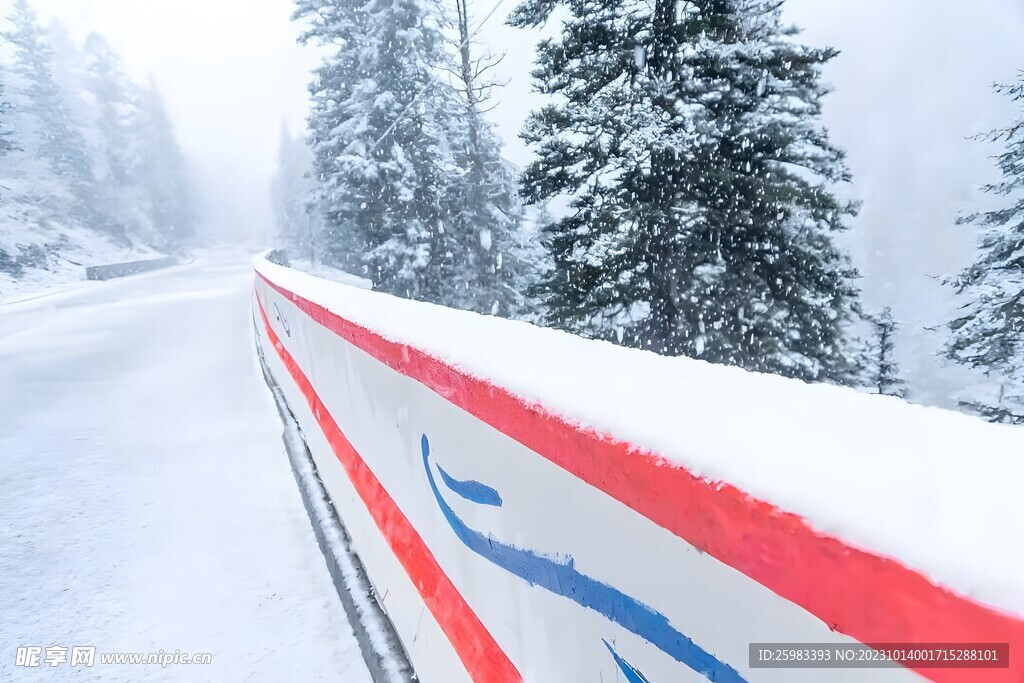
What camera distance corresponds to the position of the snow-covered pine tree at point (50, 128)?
61.5m

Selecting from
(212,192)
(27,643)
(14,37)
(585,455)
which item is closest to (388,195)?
(27,643)

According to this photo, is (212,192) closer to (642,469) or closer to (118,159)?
(118,159)

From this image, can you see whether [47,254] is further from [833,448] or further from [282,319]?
[833,448]

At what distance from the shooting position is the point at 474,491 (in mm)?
1873

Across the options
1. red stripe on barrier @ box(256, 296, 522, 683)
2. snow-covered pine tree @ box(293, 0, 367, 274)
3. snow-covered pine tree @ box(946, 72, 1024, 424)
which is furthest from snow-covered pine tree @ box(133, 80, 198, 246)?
red stripe on barrier @ box(256, 296, 522, 683)

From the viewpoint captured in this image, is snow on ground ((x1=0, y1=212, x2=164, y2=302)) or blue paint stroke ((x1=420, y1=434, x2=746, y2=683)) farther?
snow on ground ((x1=0, y1=212, x2=164, y2=302))

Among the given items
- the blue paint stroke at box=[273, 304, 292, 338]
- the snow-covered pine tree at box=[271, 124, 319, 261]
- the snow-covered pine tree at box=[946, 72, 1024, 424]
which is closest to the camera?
the blue paint stroke at box=[273, 304, 292, 338]

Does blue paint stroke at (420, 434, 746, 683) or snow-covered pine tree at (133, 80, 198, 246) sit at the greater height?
snow-covered pine tree at (133, 80, 198, 246)

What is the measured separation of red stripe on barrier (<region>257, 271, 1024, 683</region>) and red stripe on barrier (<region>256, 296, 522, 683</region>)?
0.85 m

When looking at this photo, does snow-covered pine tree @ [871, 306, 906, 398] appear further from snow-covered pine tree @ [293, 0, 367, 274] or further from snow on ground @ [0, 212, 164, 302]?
snow on ground @ [0, 212, 164, 302]

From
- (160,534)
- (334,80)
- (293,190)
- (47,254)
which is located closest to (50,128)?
(293,190)

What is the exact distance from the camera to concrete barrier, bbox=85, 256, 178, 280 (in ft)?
124

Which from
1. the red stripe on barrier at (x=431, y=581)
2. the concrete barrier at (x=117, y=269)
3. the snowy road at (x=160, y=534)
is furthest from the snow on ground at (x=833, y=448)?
the concrete barrier at (x=117, y=269)

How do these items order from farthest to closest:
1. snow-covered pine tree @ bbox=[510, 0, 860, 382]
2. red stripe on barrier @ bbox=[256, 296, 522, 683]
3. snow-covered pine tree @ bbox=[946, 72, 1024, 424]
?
snow-covered pine tree @ bbox=[946, 72, 1024, 424] → snow-covered pine tree @ bbox=[510, 0, 860, 382] → red stripe on barrier @ bbox=[256, 296, 522, 683]
